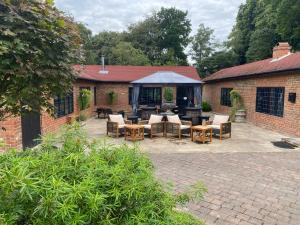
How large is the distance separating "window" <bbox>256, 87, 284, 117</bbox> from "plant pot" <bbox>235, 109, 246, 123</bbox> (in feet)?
4.59

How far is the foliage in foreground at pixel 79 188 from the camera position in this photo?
1.37 meters

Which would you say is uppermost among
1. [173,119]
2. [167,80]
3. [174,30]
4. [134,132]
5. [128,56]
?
[174,30]

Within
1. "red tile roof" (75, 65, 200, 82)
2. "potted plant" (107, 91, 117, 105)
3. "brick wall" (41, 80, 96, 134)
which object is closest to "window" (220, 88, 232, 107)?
"red tile roof" (75, 65, 200, 82)

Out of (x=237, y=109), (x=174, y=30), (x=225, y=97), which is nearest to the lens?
(x=237, y=109)

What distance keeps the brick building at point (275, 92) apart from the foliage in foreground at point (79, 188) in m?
10.2

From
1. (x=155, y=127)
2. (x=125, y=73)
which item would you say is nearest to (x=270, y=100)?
(x=155, y=127)

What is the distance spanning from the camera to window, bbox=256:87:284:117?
11.8m

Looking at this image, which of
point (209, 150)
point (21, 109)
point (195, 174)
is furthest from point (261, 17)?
point (21, 109)

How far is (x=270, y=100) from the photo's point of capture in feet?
41.8

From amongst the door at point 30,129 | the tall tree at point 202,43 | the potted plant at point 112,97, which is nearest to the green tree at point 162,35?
the tall tree at point 202,43

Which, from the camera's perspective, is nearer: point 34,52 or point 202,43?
point 34,52

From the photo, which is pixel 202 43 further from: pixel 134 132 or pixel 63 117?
pixel 134 132

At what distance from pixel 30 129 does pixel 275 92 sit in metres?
11.0

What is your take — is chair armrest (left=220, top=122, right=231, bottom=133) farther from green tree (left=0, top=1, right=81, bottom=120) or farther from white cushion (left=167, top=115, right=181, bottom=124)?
green tree (left=0, top=1, right=81, bottom=120)
